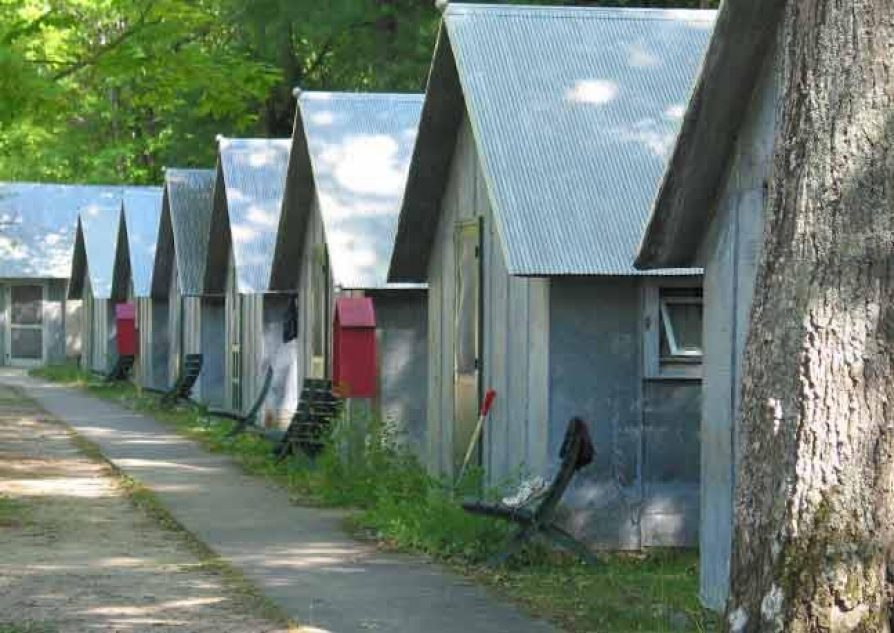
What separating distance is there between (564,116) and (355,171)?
698 cm

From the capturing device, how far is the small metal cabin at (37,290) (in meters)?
57.1

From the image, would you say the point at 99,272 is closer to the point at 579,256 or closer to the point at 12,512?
the point at 12,512

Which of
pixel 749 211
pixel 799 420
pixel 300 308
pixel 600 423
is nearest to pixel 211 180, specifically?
pixel 300 308

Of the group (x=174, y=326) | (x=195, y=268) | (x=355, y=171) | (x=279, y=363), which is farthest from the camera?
(x=174, y=326)

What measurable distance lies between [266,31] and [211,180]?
401cm

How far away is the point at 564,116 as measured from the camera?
15445 mm

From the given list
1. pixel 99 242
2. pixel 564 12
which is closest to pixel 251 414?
pixel 564 12

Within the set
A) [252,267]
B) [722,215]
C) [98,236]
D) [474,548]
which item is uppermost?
[98,236]

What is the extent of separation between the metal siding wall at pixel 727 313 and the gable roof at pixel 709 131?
0.08 meters

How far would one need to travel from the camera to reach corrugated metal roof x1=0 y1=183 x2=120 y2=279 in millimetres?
57094

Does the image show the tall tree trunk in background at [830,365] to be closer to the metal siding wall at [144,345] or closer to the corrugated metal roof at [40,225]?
the metal siding wall at [144,345]

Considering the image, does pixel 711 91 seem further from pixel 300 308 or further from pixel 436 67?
pixel 300 308

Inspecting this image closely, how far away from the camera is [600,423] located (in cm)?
1455

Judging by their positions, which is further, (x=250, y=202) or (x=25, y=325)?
(x=25, y=325)
